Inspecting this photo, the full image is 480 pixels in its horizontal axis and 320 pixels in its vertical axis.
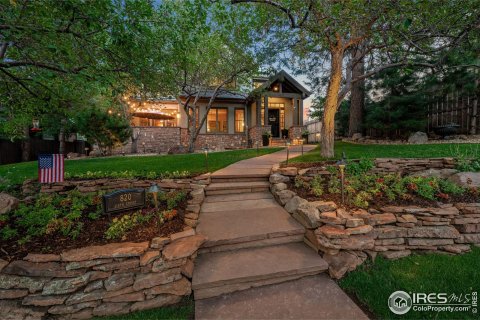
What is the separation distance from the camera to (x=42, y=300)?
211 cm

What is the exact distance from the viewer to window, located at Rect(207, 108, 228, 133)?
1609 cm

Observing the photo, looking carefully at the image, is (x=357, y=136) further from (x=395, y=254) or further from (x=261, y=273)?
(x=261, y=273)

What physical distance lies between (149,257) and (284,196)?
8.37 feet

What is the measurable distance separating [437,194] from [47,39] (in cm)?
707

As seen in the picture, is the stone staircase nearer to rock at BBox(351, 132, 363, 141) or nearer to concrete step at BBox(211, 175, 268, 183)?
concrete step at BBox(211, 175, 268, 183)

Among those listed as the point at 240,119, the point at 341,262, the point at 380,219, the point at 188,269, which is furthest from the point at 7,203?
the point at 240,119

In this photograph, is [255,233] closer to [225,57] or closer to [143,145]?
[225,57]

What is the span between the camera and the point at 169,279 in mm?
2305

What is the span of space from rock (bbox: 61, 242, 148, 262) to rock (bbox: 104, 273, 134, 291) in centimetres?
21

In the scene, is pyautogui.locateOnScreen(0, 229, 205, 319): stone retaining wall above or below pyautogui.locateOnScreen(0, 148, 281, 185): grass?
below

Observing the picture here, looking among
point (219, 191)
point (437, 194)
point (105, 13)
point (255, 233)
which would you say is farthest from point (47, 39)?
point (437, 194)

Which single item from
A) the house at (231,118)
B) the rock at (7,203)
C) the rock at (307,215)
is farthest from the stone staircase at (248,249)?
the house at (231,118)

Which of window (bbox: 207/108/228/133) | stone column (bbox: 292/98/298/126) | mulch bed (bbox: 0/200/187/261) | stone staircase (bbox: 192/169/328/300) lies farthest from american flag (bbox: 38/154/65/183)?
stone column (bbox: 292/98/298/126)

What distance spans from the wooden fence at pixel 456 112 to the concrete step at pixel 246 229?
11.2 m
